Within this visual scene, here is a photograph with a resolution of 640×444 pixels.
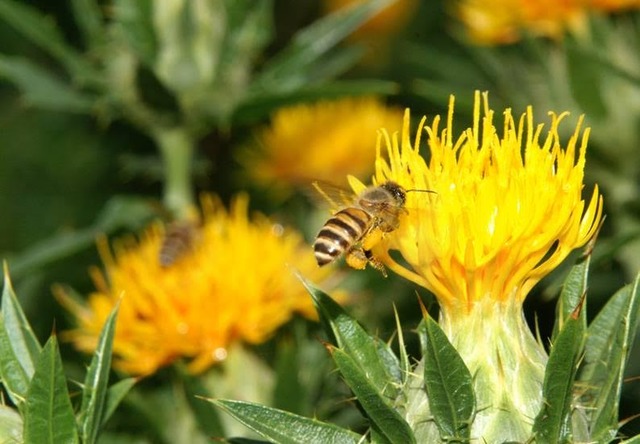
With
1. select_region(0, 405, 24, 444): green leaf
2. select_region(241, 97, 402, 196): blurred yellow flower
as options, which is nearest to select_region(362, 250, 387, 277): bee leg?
select_region(0, 405, 24, 444): green leaf

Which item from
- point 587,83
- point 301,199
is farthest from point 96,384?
point 301,199

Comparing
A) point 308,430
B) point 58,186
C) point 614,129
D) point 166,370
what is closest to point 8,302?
point 308,430

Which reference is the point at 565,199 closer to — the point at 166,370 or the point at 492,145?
the point at 492,145

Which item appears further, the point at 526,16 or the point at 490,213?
the point at 526,16

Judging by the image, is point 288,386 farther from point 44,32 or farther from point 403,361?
point 44,32

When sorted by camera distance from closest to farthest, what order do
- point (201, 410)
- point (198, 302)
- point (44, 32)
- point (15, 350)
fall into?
1. point (15, 350)
2. point (201, 410)
3. point (198, 302)
4. point (44, 32)

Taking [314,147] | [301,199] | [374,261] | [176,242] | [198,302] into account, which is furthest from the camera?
[314,147]
